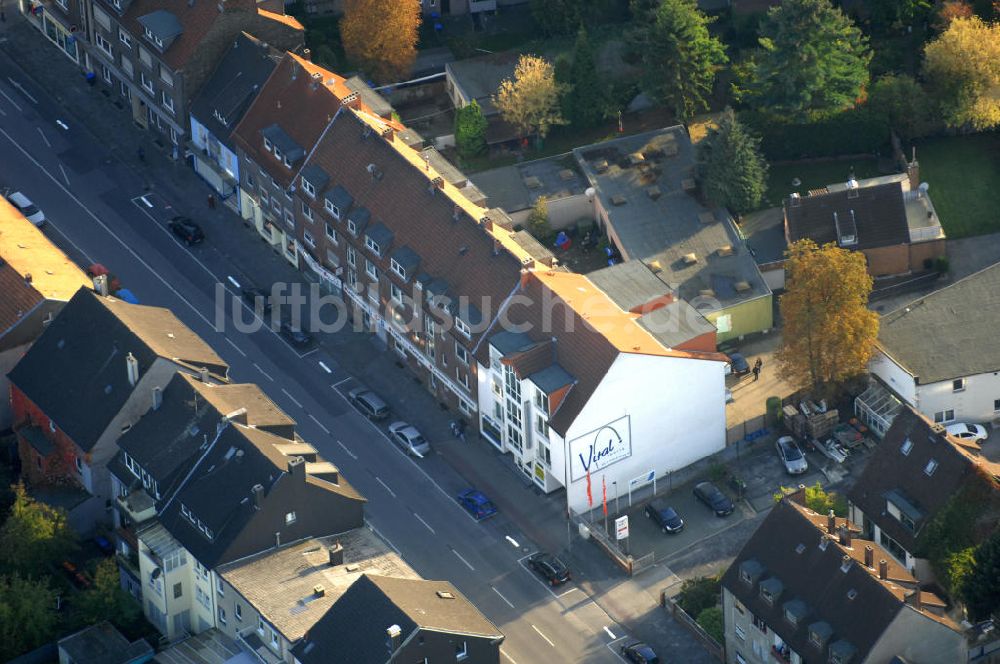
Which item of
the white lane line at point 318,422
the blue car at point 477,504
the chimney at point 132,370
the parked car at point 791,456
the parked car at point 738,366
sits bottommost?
the blue car at point 477,504

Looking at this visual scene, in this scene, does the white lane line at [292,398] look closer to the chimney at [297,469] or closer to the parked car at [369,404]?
the parked car at [369,404]

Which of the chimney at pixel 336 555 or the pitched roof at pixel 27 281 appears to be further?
the pitched roof at pixel 27 281

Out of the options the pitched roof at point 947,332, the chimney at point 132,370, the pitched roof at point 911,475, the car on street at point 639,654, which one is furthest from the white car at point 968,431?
the chimney at point 132,370

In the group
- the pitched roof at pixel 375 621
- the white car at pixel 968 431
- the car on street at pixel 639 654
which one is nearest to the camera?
the pitched roof at pixel 375 621

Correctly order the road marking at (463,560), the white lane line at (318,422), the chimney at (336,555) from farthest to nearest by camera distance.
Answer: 1. the white lane line at (318,422)
2. the road marking at (463,560)
3. the chimney at (336,555)

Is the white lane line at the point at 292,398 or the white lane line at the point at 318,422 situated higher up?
the white lane line at the point at 292,398

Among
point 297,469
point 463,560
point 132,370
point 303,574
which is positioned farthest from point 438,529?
point 132,370

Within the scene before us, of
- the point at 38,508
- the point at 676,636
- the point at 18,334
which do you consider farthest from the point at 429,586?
the point at 18,334

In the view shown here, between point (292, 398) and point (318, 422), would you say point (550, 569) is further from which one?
point (292, 398)
